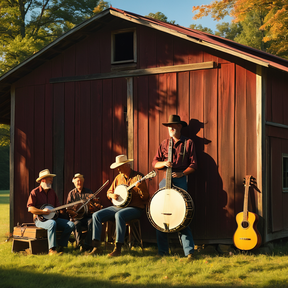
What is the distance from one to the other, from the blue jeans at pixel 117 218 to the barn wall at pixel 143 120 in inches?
38.8

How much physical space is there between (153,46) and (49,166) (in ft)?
11.8

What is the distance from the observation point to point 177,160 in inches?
303

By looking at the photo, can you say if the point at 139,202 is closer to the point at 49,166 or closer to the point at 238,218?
the point at 238,218

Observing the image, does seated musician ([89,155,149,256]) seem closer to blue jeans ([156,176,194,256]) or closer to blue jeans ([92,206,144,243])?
blue jeans ([92,206,144,243])

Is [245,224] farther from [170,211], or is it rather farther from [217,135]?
[217,135]

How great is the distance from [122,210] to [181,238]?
45.4 inches

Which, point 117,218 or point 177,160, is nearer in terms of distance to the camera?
point 117,218

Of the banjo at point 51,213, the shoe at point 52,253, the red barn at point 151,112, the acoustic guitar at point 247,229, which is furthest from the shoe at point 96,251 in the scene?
the acoustic guitar at point 247,229

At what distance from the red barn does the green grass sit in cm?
97

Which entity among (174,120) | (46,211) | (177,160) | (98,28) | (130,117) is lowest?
(46,211)

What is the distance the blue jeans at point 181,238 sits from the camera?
23.4 ft

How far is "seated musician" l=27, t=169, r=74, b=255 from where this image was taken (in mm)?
7410

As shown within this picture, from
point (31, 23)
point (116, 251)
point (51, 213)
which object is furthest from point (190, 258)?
point (31, 23)

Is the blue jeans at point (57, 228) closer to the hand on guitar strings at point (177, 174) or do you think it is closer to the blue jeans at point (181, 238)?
the blue jeans at point (181, 238)
